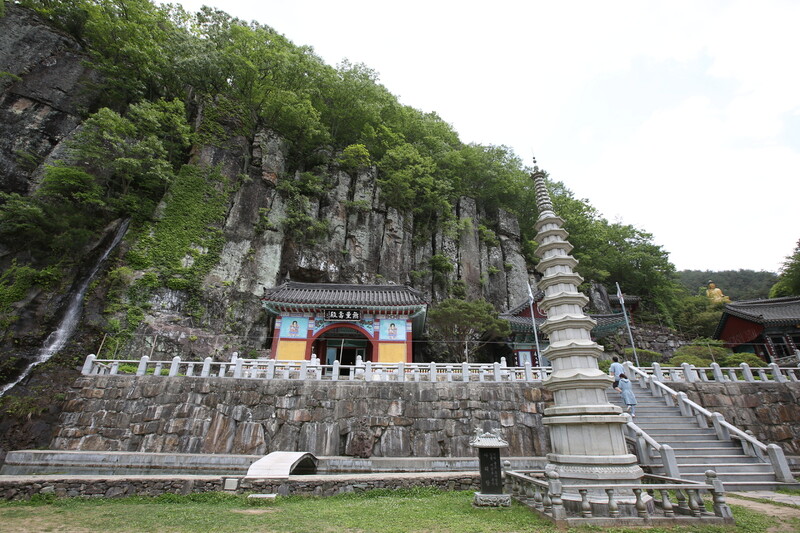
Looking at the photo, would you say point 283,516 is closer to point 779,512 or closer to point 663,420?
point 779,512

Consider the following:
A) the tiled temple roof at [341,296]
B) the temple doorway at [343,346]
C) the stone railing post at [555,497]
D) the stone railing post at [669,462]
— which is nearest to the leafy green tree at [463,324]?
the tiled temple roof at [341,296]

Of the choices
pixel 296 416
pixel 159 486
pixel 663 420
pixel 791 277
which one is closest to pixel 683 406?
pixel 663 420

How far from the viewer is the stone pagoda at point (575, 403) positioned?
6594 mm

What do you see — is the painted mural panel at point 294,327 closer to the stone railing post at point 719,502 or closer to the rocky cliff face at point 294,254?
the rocky cliff face at point 294,254

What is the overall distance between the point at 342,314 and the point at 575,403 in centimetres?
1410

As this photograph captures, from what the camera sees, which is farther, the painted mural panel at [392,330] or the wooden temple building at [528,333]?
the wooden temple building at [528,333]

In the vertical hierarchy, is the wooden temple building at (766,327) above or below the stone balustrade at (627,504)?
above

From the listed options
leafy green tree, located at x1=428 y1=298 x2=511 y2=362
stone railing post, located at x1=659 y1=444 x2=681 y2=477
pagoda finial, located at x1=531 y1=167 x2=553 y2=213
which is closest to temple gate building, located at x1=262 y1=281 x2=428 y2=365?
leafy green tree, located at x1=428 y1=298 x2=511 y2=362

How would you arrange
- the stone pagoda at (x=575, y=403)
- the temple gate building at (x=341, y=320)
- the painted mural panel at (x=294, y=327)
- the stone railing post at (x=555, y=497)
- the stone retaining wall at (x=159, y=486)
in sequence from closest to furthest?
the stone railing post at (x=555, y=497)
the stone pagoda at (x=575, y=403)
the stone retaining wall at (x=159, y=486)
the temple gate building at (x=341, y=320)
the painted mural panel at (x=294, y=327)

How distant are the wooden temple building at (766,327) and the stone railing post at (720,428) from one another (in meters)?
18.2

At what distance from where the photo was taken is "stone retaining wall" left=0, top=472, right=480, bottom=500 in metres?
8.23

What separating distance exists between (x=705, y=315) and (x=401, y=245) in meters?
30.5

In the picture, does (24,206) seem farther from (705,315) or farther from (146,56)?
(705,315)

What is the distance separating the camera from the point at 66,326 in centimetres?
1656
